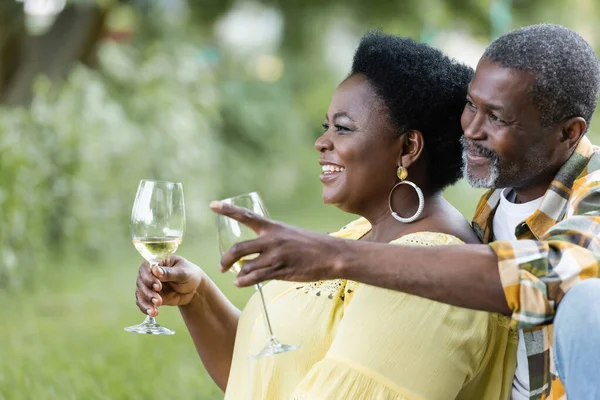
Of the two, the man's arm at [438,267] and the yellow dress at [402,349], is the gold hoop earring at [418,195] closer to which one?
the yellow dress at [402,349]

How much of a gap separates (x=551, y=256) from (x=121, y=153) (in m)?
9.25

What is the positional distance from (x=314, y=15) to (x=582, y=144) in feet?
29.9

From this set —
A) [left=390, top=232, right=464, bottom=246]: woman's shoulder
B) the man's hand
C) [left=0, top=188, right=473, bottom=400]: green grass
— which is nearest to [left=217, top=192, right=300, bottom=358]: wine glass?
the man's hand

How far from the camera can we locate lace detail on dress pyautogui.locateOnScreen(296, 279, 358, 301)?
279 cm

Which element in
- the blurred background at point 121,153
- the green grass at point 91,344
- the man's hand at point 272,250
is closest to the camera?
the man's hand at point 272,250

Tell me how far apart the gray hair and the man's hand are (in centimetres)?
89

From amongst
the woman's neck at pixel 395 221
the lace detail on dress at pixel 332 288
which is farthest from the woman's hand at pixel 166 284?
the woman's neck at pixel 395 221

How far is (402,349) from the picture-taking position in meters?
2.48

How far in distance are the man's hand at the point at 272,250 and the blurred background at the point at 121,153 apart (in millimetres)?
3292

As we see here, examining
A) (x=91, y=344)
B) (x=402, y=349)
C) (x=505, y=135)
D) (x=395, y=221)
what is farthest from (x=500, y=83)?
(x=91, y=344)

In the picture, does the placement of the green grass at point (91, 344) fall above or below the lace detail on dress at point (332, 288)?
below

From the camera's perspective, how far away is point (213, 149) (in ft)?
48.2

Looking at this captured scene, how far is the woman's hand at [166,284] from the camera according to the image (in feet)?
10.0

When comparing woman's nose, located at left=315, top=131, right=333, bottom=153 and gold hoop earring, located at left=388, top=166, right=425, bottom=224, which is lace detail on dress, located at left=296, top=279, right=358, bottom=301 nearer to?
gold hoop earring, located at left=388, top=166, right=425, bottom=224
